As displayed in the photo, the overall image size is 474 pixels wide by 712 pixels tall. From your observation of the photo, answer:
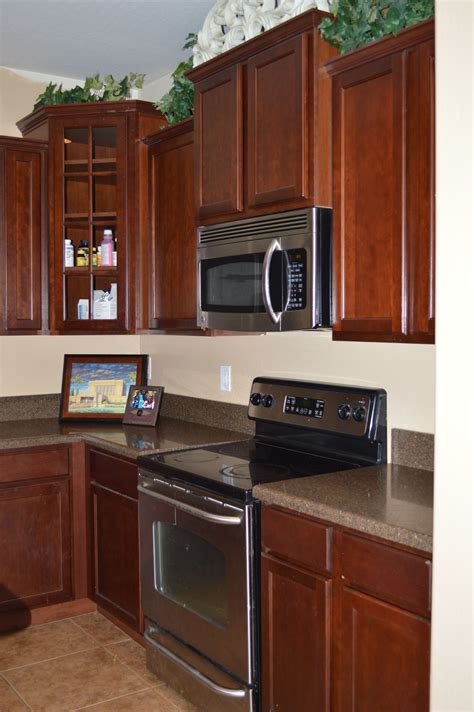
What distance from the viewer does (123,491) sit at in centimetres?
311

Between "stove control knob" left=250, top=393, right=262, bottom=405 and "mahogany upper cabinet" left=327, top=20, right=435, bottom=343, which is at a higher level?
"mahogany upper cabinet" left=327, top=20, right=435, bottom=343

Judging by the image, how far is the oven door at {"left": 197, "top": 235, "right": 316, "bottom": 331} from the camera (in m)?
2.40

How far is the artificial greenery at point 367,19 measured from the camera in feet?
6.99

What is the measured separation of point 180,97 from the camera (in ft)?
10.5

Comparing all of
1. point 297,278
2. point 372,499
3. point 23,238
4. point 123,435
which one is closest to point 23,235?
point 23,238

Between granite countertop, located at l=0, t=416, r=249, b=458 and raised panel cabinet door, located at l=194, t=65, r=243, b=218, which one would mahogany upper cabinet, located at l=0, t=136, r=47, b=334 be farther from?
raised panel cabinet door, located at l=194, t=65, r=243, b=218

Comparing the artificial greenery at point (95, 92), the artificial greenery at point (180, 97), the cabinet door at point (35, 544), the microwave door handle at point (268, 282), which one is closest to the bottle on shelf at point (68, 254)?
the artificial greenery at point (95, 92)

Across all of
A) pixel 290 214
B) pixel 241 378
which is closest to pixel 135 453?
pixel 241 378

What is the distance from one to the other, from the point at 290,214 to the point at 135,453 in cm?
112

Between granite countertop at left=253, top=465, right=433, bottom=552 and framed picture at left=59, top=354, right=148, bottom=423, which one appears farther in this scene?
framed picture at left=59, top=354, right=148, bottom=423

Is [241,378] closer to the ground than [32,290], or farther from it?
closer to the ground

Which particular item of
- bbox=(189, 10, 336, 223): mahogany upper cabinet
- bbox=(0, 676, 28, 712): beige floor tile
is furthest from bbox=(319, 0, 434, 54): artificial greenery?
bbox=(0, 676, 28, 712): beige floor tile

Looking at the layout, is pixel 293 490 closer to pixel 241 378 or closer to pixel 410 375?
pixel 410 375

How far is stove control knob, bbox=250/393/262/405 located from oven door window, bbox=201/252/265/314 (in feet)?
1.34
